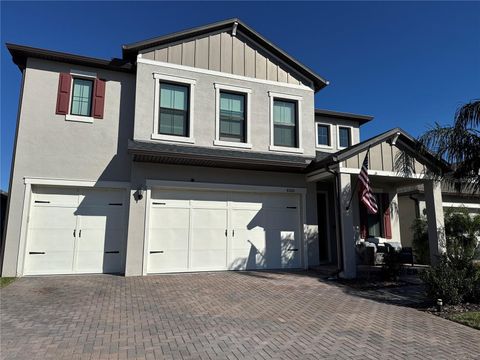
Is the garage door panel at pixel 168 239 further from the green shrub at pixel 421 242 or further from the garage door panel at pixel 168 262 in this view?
the green shrub at pixel 421 242

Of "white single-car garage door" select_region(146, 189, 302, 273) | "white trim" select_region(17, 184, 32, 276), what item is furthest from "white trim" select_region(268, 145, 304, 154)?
"white trim" select_region(17, 184, 32, 276)

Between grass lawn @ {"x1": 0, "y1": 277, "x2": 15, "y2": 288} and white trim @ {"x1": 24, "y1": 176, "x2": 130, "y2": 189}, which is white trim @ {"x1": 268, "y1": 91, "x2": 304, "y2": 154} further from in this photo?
grass lawn @ {"x1": 0, "y1": 277, "x2": 15, "y2": 288}

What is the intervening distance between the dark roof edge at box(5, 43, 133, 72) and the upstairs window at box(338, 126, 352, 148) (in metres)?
10.0

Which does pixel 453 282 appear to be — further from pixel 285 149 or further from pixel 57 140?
pixel 57 140

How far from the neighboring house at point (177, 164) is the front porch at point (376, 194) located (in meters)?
0.06

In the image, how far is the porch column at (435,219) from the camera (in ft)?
37.2

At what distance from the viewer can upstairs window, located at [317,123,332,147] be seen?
647 inches

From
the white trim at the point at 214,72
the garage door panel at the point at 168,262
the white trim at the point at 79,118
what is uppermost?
the white trim at the point at 214,72

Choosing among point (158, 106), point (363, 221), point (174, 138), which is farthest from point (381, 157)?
point (158, 106)

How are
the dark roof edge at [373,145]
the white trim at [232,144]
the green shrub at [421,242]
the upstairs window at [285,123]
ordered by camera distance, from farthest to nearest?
1. the green shrub at [421,242]
2. the upstairs window at [285,123]
3. the white trim at [232,144]
4. the dark roof edge at [373,145]

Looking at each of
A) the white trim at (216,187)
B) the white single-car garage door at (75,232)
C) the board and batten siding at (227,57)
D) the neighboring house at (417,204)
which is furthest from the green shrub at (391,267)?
the white single-car garage door at (75,232)

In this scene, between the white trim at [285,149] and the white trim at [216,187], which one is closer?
the white trim at [216,187]

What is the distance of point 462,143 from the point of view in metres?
8.87

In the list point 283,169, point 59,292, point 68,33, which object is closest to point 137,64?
point 68,33
